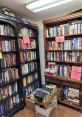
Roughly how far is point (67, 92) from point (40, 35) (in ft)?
5.56

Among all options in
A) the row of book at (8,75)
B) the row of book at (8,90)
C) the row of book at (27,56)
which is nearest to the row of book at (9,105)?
the row of book at (8,90)

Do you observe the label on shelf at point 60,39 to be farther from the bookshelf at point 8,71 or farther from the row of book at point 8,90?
the row of book at point 8,90

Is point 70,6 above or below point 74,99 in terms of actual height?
above

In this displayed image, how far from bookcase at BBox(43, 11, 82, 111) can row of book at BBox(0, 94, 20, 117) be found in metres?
0.85

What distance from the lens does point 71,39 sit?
253 cm

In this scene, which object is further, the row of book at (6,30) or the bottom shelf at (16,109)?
the bottom shelf at (16,109)

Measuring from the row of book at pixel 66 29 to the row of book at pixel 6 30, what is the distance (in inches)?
34.2

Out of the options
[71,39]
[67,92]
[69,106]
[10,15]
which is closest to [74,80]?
[67,92]

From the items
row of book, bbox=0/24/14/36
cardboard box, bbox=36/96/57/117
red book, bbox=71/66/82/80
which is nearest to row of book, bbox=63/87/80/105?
red book, bbox=71/66/82/80

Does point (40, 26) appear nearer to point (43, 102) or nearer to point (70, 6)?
point (70, 6)

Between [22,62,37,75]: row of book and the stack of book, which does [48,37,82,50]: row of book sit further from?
the stack of book

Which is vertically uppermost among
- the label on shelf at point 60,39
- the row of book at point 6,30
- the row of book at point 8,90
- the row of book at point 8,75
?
the row of book at point 6,30

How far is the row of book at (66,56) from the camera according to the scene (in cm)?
242

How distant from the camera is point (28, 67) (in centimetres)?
286
